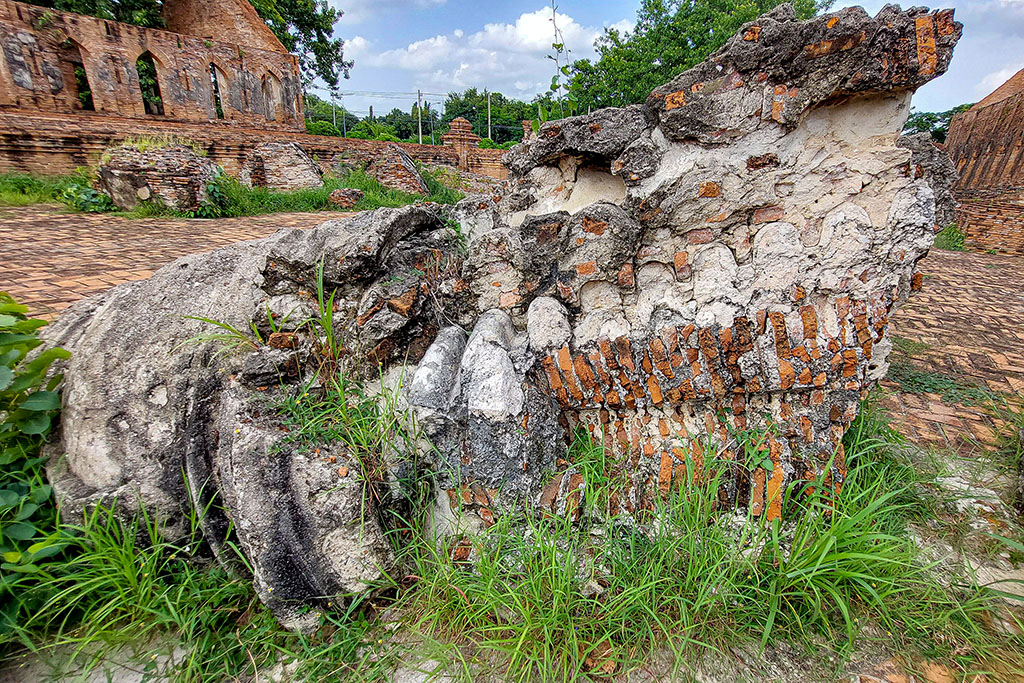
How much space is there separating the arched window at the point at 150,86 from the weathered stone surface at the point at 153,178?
9375 millimetres

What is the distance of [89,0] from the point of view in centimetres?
1390

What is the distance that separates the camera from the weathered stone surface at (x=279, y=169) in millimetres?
10109

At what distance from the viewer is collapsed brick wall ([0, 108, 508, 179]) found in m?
7.91

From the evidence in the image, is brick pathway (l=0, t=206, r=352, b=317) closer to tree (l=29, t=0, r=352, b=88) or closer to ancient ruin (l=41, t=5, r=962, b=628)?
ancient ruin (l=41, t=5, r=962, b=628)

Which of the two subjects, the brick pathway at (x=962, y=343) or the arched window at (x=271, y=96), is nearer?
the brick pathway at (x=962, y=343)

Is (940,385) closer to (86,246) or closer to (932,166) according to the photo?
(932,166)

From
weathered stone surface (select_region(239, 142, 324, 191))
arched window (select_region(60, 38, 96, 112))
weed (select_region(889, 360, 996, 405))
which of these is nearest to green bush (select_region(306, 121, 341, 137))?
arched window (select_region(60, 38, 96, 112))

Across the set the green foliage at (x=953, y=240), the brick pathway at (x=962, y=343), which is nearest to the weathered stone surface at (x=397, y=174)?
the brick pathway at (x=962, y=343)

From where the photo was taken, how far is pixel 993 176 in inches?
369

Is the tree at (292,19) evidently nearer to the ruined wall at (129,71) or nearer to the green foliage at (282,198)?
the ruined wall at (129,71)

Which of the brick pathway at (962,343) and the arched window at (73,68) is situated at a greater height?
the arched window at (73,68)

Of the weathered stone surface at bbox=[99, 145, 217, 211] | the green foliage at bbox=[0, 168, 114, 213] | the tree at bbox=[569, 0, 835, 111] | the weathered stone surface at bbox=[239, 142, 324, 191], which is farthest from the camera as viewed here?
the tree at bbox=[569, 0, 835, 111]

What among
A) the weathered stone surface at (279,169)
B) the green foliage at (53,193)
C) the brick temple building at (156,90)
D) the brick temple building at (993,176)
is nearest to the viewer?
the green foliage at (53,193)

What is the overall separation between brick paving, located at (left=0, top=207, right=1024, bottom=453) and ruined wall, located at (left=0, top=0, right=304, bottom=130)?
8115 millimetres
